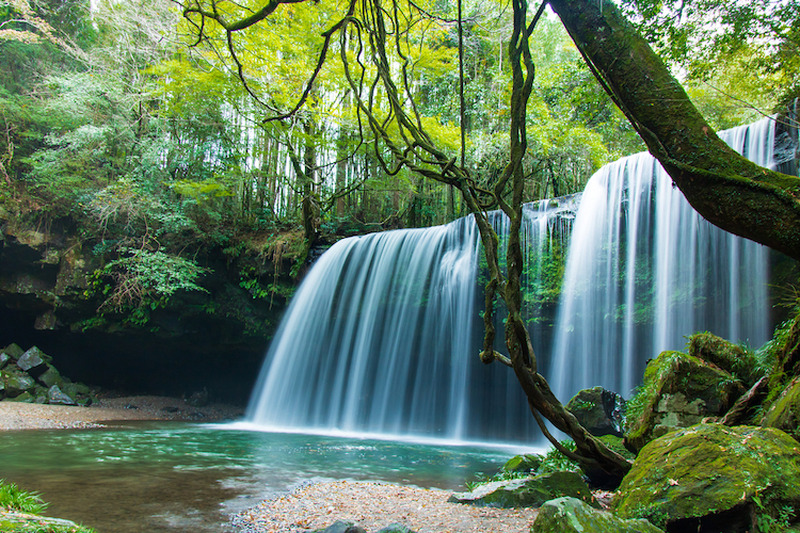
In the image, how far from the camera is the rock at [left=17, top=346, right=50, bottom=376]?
39.1ft

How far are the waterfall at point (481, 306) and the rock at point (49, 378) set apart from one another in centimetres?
494

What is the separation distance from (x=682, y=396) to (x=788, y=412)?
1.37 metres

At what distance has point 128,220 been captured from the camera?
1184cm

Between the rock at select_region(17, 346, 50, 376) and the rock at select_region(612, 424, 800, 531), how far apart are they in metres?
14.1

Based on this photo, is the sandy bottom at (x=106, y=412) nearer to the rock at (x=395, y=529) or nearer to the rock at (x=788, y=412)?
the rock at (x=395, y=529)

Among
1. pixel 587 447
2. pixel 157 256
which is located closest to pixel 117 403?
pixel 157 256

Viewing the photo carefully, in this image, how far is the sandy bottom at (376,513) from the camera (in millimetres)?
3188

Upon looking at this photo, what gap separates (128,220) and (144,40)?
6010 mm

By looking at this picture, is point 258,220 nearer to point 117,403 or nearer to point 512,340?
point 117,403

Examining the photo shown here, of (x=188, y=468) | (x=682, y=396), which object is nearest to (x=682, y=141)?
(x=682, y=396)

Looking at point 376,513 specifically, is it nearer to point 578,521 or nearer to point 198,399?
point 578,521

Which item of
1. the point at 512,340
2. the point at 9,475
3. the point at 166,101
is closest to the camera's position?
the point at 512,340

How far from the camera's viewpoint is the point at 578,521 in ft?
6.82

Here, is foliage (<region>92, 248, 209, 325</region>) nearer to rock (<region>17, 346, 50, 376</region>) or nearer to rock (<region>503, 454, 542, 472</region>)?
rock (<region>17, 346, 50, 376</region>)
